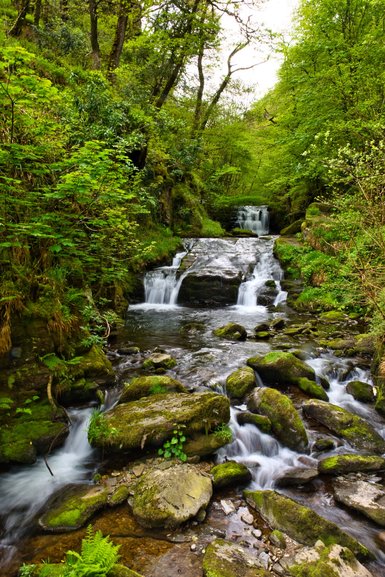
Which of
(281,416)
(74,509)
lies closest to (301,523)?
(281,416)

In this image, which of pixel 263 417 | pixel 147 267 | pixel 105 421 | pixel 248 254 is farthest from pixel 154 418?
pixel 248 254

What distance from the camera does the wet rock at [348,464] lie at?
12.8ft

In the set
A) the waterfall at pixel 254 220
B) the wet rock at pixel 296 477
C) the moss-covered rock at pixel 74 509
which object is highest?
the waterfall at pixel 254 220

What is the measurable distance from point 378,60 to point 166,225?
381 inches

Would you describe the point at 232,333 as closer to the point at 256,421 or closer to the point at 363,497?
the point at 256,421

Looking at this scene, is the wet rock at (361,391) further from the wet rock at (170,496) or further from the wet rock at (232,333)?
the wet rock at (170,496)

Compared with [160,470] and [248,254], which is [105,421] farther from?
[248,254]

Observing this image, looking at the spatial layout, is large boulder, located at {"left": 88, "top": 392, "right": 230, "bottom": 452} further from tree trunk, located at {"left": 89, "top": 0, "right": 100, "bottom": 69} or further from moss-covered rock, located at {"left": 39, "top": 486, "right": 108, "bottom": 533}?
tree trunk, located at {"left": 89, "top": 0, "right": 100, "bottom": 69}

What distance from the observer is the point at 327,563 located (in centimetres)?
261

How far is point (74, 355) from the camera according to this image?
16.8 ft

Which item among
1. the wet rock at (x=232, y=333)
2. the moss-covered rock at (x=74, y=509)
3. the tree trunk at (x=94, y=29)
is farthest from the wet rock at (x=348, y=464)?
the tree trunk at (x=94, y=29)

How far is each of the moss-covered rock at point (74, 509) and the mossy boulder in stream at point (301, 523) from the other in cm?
161

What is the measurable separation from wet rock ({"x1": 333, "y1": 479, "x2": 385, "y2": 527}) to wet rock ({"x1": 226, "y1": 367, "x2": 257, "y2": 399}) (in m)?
1.80

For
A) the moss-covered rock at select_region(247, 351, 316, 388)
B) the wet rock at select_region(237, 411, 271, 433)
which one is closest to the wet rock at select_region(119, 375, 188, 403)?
the wet rock at select_region(237, 411, 271, 433)
